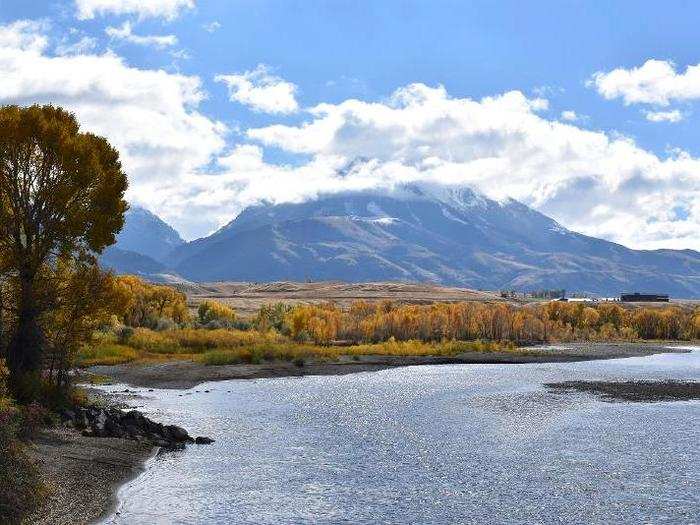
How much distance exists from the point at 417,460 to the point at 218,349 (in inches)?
2877

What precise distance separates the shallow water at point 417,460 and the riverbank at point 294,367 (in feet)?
32.0

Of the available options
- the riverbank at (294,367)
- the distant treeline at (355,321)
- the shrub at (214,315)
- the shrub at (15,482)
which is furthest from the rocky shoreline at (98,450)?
the shrub at (214,315)

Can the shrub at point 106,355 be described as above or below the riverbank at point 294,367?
above

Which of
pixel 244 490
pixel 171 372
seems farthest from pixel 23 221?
pixel 171 372

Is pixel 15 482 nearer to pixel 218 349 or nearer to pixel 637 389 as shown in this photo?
pixel 637 389

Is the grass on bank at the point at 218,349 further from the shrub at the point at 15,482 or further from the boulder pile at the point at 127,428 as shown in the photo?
the shrub at the point at 15,482

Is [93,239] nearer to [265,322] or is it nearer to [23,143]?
[23,143]

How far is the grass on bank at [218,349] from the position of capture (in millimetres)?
100625

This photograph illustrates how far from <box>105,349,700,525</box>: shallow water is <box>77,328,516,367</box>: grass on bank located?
26658mm

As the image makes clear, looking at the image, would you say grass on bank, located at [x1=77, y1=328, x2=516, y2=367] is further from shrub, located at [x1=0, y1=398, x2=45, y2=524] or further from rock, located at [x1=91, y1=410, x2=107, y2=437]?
shrub, located at [x1=0, y1=398, x2=45, y2=524]

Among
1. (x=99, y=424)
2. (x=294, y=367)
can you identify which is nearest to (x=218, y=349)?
(x=294, y=367)

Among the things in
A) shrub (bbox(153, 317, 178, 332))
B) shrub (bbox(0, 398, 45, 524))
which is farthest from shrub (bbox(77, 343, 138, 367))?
shrub (bbox(0, 398, 45, 524))

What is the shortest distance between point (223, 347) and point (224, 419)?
61.8 metres

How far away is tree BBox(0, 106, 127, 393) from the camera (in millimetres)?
48062
